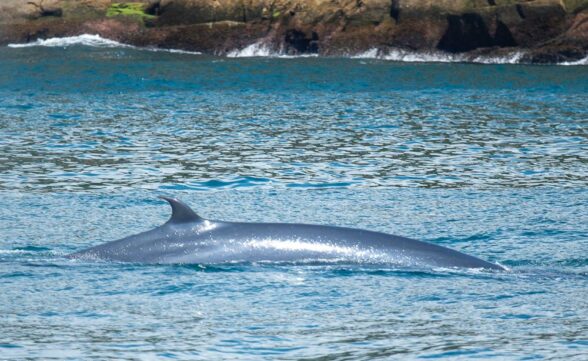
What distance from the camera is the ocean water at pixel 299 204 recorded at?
30.0ft

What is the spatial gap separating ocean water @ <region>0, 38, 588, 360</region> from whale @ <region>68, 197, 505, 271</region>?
10cm

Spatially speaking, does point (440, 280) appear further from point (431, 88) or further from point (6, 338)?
point (431, 88)

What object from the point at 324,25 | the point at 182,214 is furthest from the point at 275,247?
the point at 324,25

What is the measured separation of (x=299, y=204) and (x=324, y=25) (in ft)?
87.7

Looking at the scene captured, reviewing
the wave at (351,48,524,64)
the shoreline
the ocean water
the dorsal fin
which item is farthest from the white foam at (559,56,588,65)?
the dorsal fin

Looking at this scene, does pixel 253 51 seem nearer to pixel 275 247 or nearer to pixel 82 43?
pixel 82 43

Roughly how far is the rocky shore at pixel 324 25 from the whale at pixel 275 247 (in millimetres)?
28414

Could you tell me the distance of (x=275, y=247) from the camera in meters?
10.8

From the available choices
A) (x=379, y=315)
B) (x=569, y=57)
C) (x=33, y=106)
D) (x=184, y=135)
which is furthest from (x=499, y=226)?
(x=569, y=57)

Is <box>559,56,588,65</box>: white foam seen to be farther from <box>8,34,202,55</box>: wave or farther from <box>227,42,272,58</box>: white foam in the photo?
<box>8,34,202,55</box>: wave

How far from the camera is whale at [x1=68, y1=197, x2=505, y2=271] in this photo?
1080cm

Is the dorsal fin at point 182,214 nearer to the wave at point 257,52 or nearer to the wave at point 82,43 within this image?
the wave at point 257,52

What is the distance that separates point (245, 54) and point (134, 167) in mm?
22531

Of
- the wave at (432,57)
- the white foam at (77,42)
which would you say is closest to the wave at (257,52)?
the wave at (432,57)
